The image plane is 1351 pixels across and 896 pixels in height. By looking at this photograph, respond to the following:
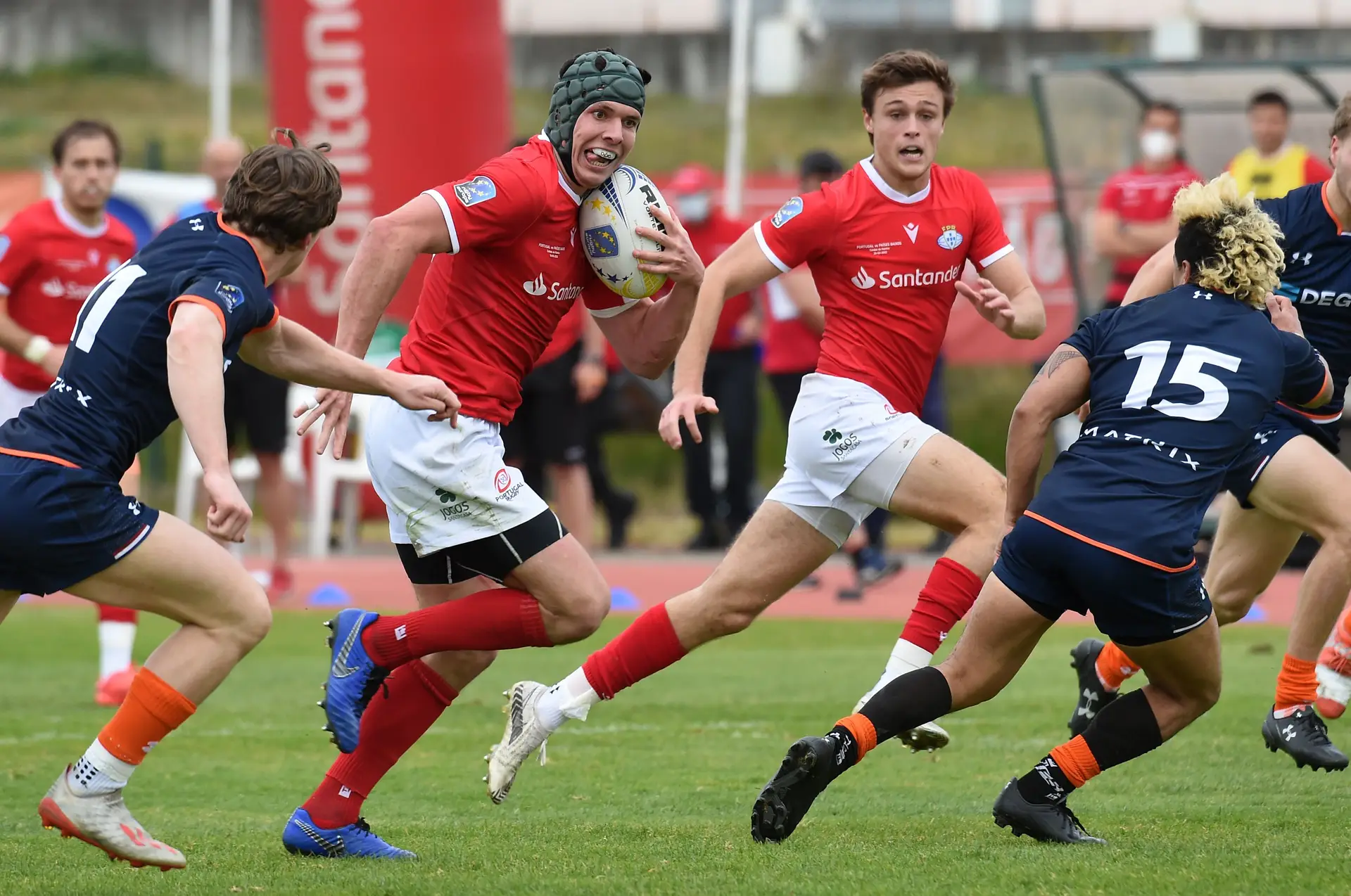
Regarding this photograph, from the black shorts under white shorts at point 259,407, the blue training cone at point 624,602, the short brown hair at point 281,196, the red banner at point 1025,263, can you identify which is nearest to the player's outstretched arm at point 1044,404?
the short brown hair at point 281,196

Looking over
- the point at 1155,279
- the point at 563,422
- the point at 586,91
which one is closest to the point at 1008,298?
the point at 1155,279

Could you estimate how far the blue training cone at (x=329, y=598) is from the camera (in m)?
11.3

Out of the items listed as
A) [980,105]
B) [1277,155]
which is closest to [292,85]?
[1277,155]

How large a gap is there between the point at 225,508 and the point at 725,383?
9354mm

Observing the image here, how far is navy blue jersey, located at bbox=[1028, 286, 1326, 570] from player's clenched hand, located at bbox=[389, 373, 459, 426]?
1.61 m

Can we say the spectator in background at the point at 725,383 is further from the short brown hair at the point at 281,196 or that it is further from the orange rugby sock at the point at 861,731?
the short brown hair at the point at 281,196

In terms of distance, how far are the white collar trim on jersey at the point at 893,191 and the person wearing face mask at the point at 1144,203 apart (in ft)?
20.1

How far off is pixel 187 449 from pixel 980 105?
1877 cm

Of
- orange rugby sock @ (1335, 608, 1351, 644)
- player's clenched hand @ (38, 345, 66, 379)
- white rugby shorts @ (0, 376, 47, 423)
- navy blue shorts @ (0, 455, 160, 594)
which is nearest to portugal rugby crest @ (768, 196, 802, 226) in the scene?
orange rugby sock @ (1335, 608, 1351, 644)

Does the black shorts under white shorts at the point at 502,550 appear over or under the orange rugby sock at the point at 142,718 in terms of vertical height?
over

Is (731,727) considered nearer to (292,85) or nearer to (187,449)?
(187,449)

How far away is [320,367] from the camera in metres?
4.89

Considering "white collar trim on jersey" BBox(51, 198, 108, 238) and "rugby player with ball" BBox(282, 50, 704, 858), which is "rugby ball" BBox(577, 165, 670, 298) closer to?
"rugby player with ball" BBox(282, 50, 704, 858)

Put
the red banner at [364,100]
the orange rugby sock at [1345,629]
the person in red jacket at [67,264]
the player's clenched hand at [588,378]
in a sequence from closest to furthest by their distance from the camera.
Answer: the orange rugby sock at [1345,629] → the person in red jacket at [67,264] → the player's clenched hand at [588,378] → the red banner at [364,100]
